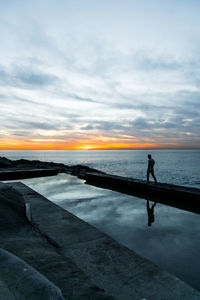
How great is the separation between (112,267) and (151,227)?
293cm

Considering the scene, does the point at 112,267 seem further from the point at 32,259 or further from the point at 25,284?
the point at 25,284

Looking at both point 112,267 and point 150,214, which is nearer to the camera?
point 112,267

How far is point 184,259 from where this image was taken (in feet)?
13.4

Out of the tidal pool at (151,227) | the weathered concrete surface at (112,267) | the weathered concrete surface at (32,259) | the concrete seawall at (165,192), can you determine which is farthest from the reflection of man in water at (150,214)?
the weathered concrete surface at (32,259)

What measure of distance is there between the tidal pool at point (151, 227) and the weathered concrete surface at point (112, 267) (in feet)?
2.02

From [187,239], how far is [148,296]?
2927 millimetres

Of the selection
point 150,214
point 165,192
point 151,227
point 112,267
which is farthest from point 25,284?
point 165,192

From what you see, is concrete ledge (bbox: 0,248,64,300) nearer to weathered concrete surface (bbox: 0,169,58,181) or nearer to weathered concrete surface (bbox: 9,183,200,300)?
weathered concrete surface (bbox: 9,183,200,300)

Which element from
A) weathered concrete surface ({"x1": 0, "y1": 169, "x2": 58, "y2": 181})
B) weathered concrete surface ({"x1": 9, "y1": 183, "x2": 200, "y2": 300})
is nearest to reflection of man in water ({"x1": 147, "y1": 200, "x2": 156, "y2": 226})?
weathered concrete surface ({"x1": 9, "y1": 183, "x2": 200, "y2": 300})

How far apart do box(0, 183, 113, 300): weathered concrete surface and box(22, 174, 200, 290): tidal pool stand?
2152mm

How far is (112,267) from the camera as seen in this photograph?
341 centimetres

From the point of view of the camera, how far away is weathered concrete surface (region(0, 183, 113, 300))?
6.59 ft

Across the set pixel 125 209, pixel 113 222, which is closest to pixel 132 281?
pixel 113 222

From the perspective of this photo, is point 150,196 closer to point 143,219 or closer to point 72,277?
point 143,219
